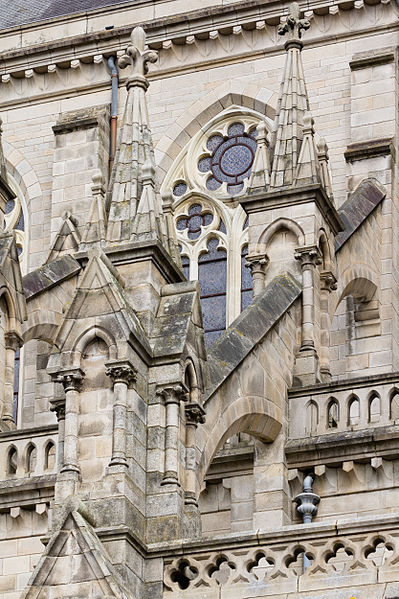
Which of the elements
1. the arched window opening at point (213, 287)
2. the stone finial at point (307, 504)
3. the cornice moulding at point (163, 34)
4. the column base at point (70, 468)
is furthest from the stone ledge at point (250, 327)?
the cornice moulding at point (163, 34)

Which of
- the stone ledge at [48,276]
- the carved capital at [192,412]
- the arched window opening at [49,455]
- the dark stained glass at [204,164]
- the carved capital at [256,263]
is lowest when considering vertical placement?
the carved capital at [192,412]

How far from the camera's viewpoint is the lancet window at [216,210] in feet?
98.9

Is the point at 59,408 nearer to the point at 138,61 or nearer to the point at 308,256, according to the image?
the point at 138,61

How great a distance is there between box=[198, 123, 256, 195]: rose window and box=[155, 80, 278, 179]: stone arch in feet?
1.04

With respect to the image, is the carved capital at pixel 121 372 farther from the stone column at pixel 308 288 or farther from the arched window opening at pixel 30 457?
the stone column at pixel 308 288

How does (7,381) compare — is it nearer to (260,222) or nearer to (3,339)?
(3,339)

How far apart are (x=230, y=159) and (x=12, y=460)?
8.03 meters

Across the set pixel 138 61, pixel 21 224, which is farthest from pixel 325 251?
pixel 21 224

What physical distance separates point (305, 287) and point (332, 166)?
5.10 m

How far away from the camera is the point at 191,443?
20688 mm

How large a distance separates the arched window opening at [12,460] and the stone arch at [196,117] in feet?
24.9

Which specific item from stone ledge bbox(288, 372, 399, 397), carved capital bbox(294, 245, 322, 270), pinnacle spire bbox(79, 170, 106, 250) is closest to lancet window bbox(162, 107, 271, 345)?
carved capital bbox(294, 245, 322, 270)

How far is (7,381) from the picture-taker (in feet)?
85.0

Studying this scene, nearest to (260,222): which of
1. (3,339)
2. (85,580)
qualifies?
(3,339)
